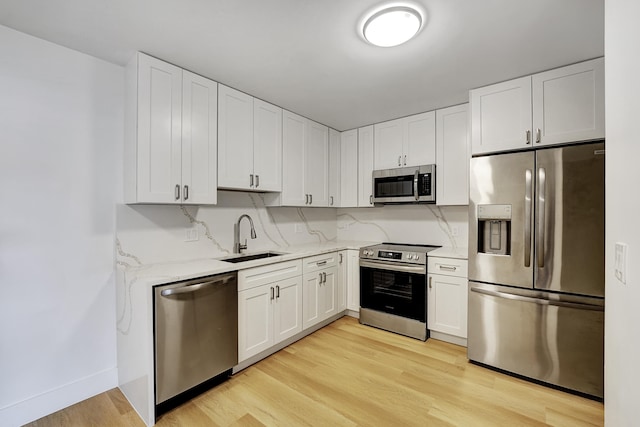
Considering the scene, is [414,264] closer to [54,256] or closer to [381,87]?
[381,87]

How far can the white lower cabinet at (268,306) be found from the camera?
2.32 metres

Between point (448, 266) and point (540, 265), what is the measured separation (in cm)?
76

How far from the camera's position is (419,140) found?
3.21 m

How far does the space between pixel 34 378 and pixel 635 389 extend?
2.96 metres

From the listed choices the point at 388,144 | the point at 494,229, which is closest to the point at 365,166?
the point at 388,144

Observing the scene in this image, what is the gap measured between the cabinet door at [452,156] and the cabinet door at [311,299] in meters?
1.60

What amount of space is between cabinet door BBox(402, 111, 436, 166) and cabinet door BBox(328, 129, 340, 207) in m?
0.93

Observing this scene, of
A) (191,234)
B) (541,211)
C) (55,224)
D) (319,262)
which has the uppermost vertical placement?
(541,211)

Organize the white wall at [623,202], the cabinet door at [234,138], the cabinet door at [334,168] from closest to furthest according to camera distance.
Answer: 1. the white wall at [623,202]
2. the cabinet door at [234,138]
3. the cabinet door at [334,168]

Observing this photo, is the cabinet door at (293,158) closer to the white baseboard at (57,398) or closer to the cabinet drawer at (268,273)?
the cabinet drawer at (268,273)

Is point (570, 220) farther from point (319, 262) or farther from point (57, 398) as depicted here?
point (57, 398)

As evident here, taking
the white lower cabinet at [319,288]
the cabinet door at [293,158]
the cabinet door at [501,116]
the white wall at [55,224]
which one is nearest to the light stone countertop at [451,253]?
the cabinet door at [501,116]

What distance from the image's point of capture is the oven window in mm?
2906

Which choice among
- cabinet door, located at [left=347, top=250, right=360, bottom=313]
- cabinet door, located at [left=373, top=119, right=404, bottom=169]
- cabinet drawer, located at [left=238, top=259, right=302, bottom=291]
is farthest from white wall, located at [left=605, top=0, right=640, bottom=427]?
cabinet door, located at [left=347, top=250, right=360, bottom=313]
